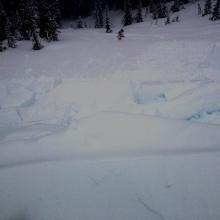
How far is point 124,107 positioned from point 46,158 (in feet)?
9.68

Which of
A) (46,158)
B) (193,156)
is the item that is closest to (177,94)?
(193,156)

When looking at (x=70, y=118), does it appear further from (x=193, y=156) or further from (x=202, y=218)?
(x=202, y=218)

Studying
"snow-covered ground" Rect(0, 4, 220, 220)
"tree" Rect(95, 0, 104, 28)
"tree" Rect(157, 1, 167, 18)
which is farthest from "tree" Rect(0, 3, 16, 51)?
"tree" Rect(157, 1, 167, 18)

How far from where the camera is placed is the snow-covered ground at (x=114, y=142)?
3660 mm

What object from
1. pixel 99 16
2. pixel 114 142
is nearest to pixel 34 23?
pixel 114 142

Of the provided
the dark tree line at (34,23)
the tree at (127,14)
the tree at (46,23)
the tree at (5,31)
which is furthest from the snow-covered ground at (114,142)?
the tree at (127,14)

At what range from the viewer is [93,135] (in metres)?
5.14

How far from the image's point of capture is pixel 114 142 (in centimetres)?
490

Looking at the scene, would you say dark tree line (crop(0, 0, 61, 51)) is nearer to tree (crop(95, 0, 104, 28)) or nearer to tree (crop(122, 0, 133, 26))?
tree (crop(122, 0, 133, 26))

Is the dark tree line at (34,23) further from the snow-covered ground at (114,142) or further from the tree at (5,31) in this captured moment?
the snow-covered ground at (114,142)

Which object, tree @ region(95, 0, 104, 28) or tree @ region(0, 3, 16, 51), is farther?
tree @ region(95, 0, 104, 28)

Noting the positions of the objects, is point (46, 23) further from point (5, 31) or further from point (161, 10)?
point (161, 10)

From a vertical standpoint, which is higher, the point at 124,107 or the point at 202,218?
the point at 124,107

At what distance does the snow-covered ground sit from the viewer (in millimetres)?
3660
